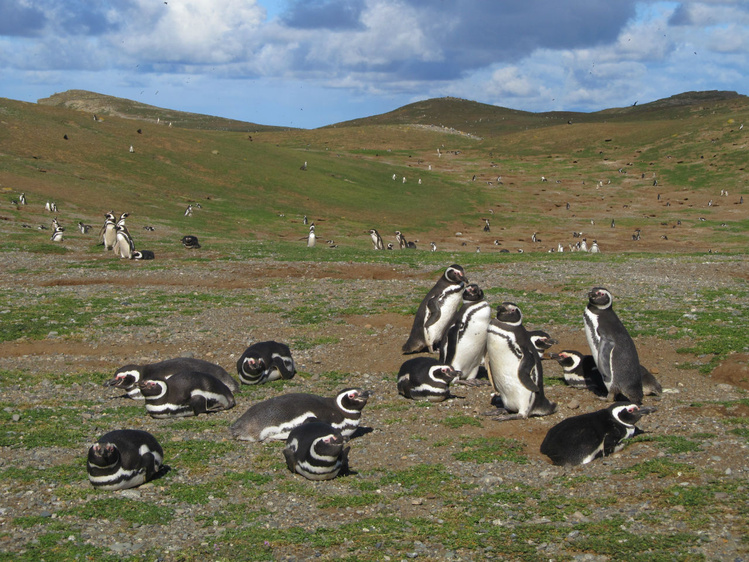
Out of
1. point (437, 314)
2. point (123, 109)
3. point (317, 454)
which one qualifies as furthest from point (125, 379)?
point (123, 109)

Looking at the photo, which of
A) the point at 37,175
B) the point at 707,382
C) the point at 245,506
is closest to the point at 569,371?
the point at 707,382

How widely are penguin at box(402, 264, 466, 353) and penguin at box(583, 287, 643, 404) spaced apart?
254 cm

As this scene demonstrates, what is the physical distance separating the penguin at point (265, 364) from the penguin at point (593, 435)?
14.6 feet

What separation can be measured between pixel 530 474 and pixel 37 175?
129 feet

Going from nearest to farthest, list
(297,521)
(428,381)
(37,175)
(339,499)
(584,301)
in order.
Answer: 1. (297,521)
2. (339,499)
3. (428,381)
4. (584,301)
5. (37,175)

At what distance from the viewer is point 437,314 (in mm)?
11836

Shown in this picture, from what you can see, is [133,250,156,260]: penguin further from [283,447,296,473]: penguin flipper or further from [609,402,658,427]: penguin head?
[609,402,658,427]: penguin head

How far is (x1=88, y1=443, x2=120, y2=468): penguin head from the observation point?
6605 millimetres

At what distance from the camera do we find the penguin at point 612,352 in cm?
917

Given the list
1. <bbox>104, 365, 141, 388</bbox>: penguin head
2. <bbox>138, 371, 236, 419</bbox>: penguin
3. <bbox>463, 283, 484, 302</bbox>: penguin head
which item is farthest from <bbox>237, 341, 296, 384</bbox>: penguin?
<bbox>463, 283, 484, 302</bbox>: penguin head

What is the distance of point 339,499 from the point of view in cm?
657

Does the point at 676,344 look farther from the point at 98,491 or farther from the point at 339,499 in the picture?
the point at 98,491

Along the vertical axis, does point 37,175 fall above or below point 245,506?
above

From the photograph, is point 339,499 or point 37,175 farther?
point 37,175
